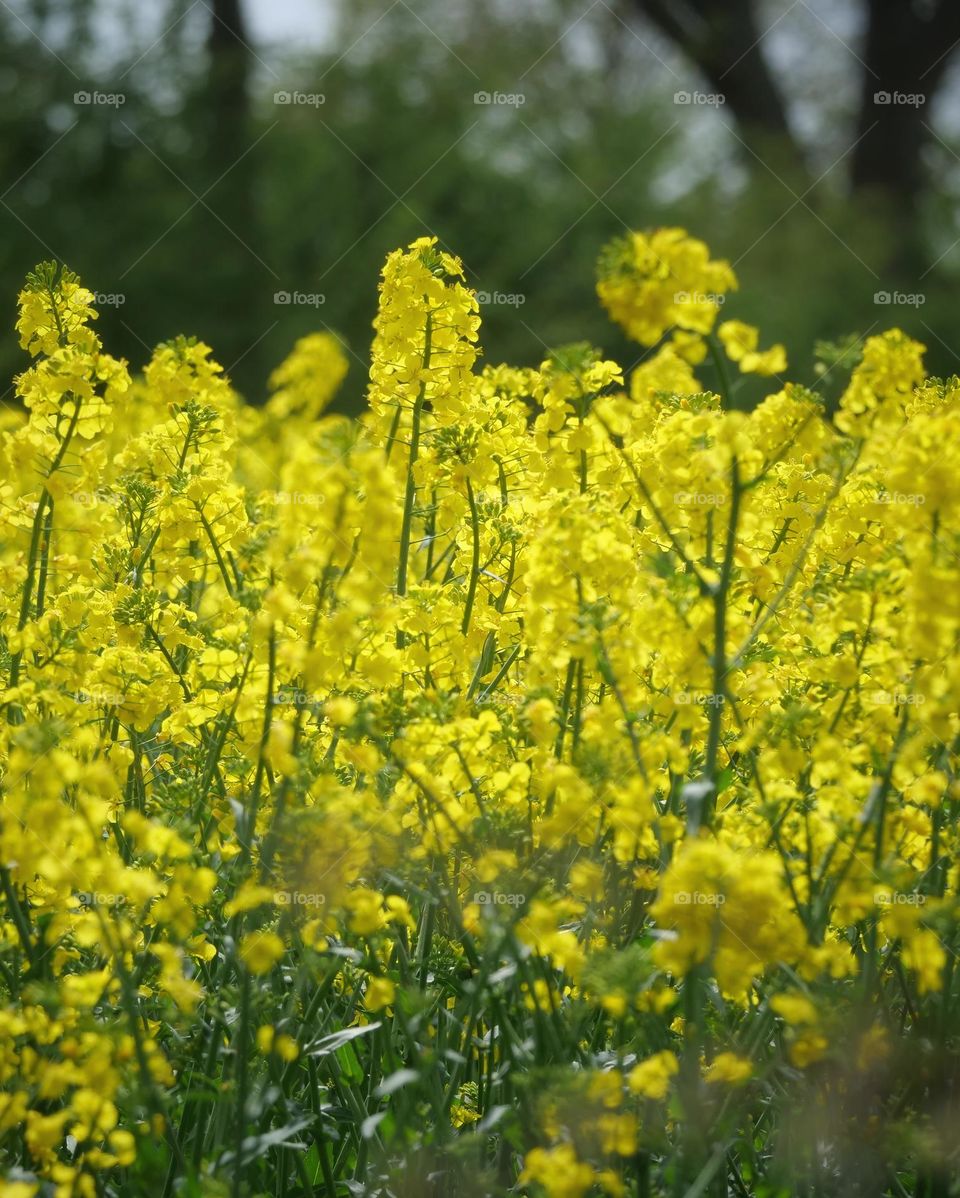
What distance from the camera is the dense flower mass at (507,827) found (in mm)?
2035

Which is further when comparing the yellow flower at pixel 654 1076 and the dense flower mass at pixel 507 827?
the dense flower mass at pixel 507 827

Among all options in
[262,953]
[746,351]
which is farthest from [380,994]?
[746,351]

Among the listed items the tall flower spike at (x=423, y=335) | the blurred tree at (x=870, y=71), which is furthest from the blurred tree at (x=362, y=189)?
the tall flower spike at (x=423, y=335)

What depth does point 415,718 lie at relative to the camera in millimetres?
2436

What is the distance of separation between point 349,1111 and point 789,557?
1.87 m

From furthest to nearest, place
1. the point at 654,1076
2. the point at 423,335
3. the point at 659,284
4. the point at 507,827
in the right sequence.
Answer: the point at 423,335 → the point at 507,827 → the point at 659,284 → the point at 654,1076

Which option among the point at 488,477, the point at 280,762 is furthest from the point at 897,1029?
the point at 488,477

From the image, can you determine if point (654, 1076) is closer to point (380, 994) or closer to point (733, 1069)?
point (733, 1069)

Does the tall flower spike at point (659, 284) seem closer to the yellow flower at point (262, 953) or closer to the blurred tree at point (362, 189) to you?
the yellow flower at point (262, 953)

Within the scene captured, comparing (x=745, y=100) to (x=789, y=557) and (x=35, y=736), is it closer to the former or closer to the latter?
(x=789, y=557)

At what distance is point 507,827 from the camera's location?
7.81 feet

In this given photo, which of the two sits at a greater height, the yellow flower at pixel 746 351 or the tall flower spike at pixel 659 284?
the tall flower spike at pixel 659 284

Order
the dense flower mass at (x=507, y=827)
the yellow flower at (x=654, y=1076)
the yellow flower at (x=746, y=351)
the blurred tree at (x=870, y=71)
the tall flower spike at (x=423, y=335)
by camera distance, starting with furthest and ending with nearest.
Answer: the blurred tree at (x=870, y=71)
the tall flower spike at (x=423, y=335)
the yellow flower at (x=746, y=351)
the dense flower mass at (x=507, y=827)
the yellow flower at (x=654, y=1076)

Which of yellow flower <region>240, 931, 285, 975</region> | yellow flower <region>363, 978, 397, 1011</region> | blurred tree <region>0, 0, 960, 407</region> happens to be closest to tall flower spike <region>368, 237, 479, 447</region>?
yellow flower <region>363, 978, 397, 1011</region>
